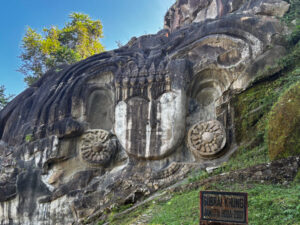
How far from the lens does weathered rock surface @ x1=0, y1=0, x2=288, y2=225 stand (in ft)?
34.8

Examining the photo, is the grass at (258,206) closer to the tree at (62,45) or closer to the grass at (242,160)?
the grass at (242,160)

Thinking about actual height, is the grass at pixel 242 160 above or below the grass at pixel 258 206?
above

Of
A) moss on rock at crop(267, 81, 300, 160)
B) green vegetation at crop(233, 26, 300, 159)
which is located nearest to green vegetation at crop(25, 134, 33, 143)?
green vegetation at crop(233, 26, 300, 159)

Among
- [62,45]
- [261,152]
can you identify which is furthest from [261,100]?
[62,45]

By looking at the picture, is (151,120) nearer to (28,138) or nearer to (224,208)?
(28,138)

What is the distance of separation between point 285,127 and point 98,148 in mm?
5711

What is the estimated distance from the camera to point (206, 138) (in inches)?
415

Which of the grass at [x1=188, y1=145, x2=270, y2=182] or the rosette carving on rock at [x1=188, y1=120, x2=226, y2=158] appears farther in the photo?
the rosette carving on rock at [x1=188, y1=120, x2=226, y2=158]

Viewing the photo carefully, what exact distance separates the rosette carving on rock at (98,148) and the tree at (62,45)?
9014mm

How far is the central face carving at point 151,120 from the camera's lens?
36.2 feet

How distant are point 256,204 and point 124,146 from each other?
5.46 meters

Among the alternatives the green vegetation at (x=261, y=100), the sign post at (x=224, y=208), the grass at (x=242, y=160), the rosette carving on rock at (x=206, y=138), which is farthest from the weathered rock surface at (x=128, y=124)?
the sign post at (x=224, y=208)

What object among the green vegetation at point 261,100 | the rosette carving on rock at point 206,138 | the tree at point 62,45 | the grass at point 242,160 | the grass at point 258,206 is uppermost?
the tree at point 62,45

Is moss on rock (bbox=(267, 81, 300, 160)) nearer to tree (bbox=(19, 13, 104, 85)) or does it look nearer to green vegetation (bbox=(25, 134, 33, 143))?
A: green vegetation (bbox=(25, 134, 33, 143))
